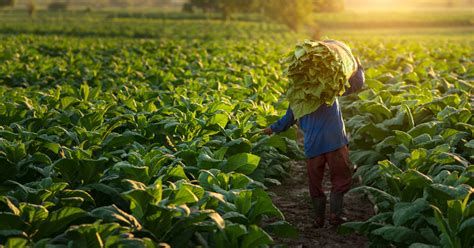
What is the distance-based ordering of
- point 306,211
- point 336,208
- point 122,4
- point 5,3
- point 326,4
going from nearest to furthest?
point 336,208 < point 306,211 < point 326,4 < point 5,3 < point 122,4

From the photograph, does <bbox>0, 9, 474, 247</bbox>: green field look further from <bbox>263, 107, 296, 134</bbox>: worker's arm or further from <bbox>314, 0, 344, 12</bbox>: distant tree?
<bbox>314, 0, 344, 12</bbox>: distant tree

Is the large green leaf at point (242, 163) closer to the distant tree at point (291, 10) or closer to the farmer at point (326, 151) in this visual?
the farmer at point (326, 151)

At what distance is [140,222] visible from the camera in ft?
15.0

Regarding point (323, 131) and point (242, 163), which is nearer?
point (242, 163)

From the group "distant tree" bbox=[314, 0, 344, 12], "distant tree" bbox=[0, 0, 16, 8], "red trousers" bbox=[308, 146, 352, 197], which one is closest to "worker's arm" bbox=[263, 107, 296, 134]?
"red trousers" bbox=[308, 146, 352, 197]

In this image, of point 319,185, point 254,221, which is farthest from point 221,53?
point 254,221

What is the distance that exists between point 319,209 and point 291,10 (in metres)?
43.1

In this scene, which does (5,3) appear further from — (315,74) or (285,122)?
(315,74)

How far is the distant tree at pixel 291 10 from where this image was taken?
48.5 m

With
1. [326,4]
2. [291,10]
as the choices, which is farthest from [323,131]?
[326,4]

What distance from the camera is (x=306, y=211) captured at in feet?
23.6

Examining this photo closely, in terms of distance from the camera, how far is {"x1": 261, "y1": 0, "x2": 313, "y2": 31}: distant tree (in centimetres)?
4847

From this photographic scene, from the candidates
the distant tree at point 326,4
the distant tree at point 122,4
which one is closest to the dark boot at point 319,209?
the distant tree at point 326,4

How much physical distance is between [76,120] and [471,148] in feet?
14.1
